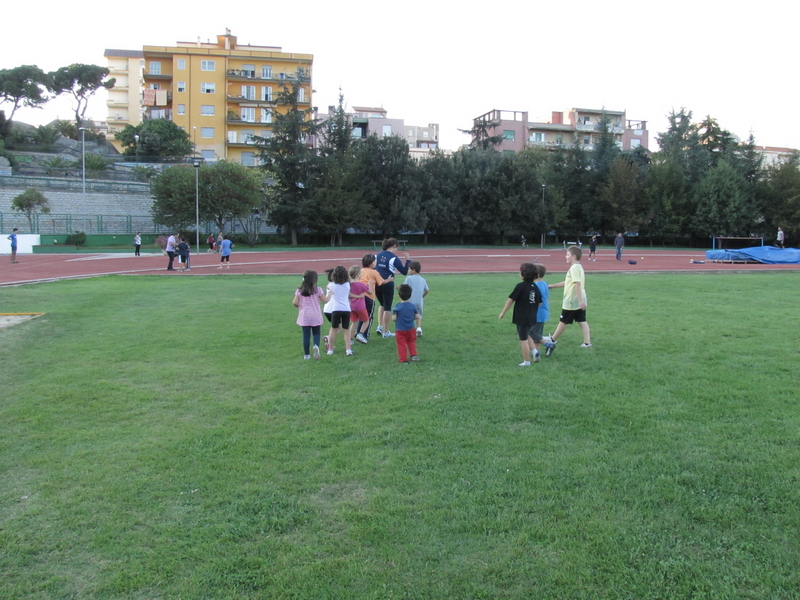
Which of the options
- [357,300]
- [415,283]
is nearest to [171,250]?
[357,300]

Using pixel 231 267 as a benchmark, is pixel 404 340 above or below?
below

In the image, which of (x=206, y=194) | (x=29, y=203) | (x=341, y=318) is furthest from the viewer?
(x=206, y=194)

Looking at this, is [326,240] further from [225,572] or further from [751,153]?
[225,572]

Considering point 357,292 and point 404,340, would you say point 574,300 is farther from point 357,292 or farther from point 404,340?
point 357,292

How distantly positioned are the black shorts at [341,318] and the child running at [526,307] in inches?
90.0

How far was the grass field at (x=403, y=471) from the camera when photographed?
3582 mm

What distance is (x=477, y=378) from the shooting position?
311 inches

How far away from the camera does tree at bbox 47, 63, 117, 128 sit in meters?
79.4

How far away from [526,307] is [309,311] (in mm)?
3087

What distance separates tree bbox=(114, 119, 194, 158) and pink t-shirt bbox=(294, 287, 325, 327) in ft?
216

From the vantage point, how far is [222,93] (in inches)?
3073

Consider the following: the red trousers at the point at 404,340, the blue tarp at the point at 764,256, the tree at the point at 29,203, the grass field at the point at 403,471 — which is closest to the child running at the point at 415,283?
the grass field at the point at 403,471

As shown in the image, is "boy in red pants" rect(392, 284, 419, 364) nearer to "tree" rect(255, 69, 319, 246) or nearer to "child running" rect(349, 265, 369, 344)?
"child running" rect(349, 265, 369, 344)

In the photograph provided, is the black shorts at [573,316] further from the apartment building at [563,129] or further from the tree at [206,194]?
the apartment building at [563,129]
